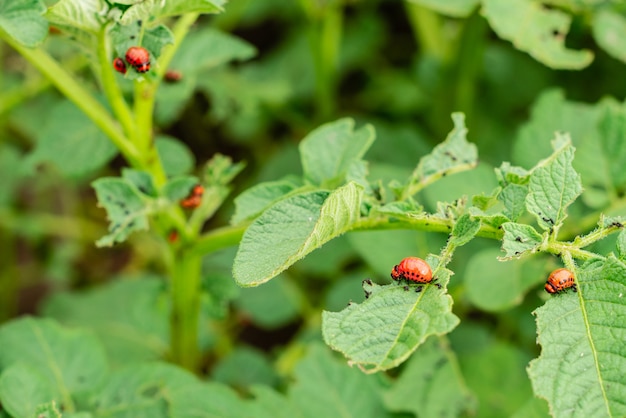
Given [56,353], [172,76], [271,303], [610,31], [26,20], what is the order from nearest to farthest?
[26,20] < [56,353] < [172,76] < [610,31] < [271,303]

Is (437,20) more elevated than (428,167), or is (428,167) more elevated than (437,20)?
(428,167)

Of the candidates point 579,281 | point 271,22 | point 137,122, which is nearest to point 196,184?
point 137,122

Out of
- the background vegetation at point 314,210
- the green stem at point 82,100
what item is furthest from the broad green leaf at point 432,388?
the green stem at point 82,100

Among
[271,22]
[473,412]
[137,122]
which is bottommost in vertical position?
[473,412]

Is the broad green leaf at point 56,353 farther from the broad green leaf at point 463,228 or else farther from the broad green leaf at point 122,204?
the broad green leaf at point 463,228

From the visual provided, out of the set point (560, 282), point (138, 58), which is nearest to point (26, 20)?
point (138, 58)

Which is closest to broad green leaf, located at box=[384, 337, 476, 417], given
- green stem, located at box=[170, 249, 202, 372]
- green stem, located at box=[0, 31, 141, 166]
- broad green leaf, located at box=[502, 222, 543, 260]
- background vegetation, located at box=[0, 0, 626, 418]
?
background vegetation, located at box=[0, 0, 626, 418]

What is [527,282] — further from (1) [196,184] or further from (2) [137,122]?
(2) [137,122]

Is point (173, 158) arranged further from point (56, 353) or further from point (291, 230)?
point (291, 230)

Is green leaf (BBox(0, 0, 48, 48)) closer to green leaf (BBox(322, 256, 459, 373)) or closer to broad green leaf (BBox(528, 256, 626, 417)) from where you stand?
green leaf (BBox(322, 256, 459, 373))
